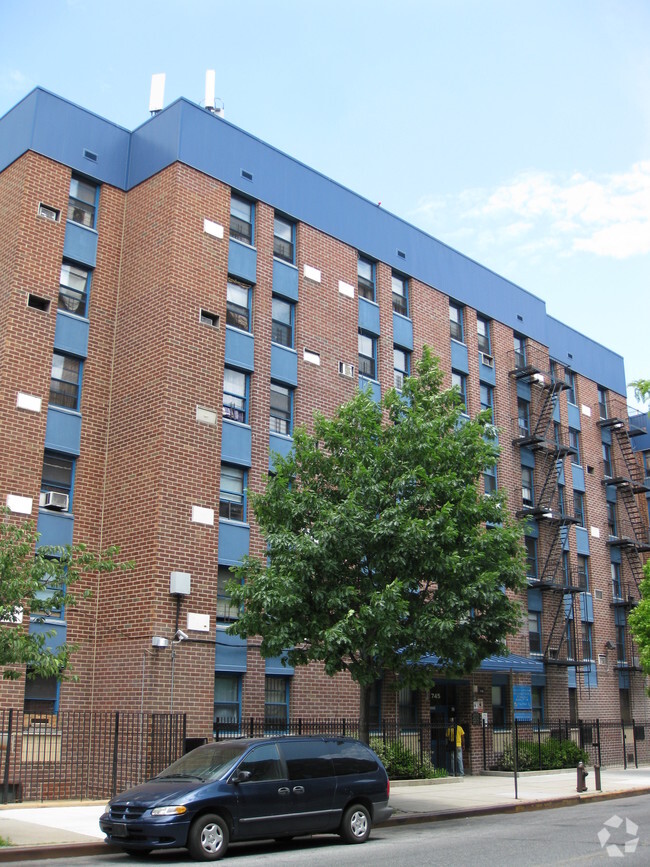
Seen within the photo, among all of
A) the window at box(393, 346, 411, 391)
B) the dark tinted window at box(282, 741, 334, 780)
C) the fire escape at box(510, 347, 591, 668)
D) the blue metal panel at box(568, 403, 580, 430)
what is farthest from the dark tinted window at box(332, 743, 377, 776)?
the blue metal panel at box(568, 403, 580, 430)

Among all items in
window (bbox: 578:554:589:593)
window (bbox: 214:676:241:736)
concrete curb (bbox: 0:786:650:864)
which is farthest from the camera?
window (bbox: 578:554:589:593)

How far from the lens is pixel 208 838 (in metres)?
12.5

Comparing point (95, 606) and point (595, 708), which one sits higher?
point (95, 606)

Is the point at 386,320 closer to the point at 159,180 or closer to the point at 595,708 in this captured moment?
the point at 159,180

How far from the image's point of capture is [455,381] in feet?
113

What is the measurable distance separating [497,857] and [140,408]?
1515cm

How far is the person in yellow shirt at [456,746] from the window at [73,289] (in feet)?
53.7

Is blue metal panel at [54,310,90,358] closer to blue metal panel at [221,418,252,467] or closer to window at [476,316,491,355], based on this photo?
blue metal panel at [221,418,252,467]

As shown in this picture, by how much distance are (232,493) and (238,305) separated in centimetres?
559

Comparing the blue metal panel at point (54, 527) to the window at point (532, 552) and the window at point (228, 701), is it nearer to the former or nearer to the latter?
the window at point (228, 701)

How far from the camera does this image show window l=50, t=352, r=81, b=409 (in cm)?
2381

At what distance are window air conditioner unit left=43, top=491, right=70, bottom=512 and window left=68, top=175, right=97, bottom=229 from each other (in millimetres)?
7757

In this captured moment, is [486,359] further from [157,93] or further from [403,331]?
[157,93]

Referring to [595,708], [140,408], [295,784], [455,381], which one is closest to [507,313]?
[455,381]
